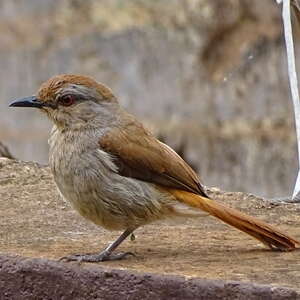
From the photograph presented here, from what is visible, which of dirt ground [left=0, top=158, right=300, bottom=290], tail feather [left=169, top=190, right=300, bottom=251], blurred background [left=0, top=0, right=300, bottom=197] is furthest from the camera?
blurred background [left=0, top=0, right=300, bottom=197]

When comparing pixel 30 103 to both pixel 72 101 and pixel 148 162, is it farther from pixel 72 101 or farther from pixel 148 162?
pixel 148 162

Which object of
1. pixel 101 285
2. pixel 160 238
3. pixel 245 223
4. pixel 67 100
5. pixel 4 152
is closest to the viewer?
pixel 101 285

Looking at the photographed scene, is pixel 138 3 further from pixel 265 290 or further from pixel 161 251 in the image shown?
pixel 265 290

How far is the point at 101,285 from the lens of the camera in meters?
4.98

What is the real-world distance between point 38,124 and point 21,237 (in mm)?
5150

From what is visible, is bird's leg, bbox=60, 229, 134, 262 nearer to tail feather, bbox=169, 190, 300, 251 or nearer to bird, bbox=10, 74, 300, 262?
bird, bbox=10, 74, 300, 262

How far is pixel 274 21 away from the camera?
1014 cm

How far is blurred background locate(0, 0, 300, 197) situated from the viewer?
996 cm

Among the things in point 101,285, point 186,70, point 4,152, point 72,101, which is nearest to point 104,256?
point 101,285

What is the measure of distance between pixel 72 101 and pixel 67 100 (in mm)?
19

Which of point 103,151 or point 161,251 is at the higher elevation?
point 103,151

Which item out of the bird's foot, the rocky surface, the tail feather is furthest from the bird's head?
the rocky surface

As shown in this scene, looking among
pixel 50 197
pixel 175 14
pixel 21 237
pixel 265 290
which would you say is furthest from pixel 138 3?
pixel 265 290

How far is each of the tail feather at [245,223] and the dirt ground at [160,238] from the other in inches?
1.6
